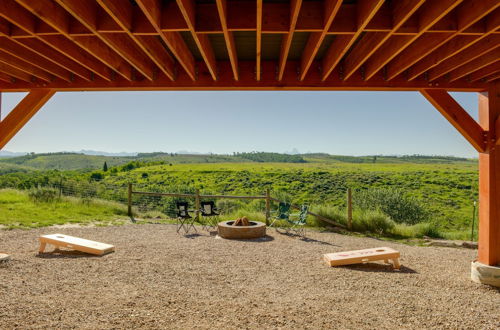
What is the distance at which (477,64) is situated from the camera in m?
3.60

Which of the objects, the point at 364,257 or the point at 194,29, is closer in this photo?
the point at 194,29

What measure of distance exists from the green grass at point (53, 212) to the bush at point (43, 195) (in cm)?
16

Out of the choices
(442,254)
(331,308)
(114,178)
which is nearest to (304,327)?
(331,308)

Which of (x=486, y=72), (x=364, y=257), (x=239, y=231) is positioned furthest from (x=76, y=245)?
(x=486, y=72)

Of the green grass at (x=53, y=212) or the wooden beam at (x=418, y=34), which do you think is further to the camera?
the green grass at (x=53, y=212)

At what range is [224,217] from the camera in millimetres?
10383

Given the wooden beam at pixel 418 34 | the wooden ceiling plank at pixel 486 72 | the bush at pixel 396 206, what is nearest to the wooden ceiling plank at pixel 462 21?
the wooden beam at pixel 418 34

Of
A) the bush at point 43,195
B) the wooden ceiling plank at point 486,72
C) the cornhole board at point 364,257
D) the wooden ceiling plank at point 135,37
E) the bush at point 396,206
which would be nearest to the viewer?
the wooden ceiling plank at point 135,37

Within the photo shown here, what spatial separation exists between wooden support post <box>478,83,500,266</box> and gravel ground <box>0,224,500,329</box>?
1.87ft

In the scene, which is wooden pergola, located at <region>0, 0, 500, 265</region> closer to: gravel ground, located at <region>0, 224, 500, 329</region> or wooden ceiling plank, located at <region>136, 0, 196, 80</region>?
wooden ceiling plank, located at <region>136, 0, 196, 80</region>

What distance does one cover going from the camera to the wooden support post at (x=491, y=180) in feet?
14.1

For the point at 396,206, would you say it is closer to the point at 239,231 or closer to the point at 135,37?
the point at 239,231

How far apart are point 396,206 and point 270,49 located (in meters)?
13.2

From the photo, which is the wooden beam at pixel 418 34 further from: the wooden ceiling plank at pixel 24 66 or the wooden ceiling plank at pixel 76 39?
the wooden ceiling plank at pixel 24 66
